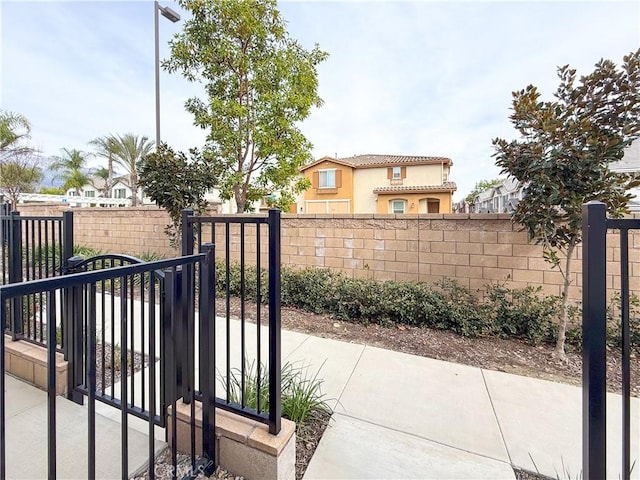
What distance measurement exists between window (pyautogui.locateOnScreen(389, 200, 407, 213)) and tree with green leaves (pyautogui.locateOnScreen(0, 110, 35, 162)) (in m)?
17.8

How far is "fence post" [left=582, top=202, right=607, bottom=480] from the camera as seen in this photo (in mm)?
1133

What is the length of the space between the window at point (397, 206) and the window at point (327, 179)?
409 cm

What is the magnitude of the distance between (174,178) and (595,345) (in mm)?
5920

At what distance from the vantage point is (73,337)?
7.33ft

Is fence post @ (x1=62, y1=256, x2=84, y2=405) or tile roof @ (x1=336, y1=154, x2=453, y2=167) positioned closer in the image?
fence post @ (x1=62, y1=256, x2=84, y2=405)

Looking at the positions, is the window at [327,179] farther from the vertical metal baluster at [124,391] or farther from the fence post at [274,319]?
the vertical metal baluster at [124,391]

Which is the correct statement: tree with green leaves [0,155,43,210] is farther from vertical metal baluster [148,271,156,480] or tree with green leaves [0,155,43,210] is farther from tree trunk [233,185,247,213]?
vertical metal baluster [148,271,156,480]

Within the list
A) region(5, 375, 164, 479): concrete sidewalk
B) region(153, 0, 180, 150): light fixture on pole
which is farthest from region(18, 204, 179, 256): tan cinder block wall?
region(5, 375, 164, 479): concrete sidewalk

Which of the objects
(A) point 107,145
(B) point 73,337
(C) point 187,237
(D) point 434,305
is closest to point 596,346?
(C) point 187,237

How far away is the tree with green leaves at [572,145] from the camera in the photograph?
A: 303 centimetres

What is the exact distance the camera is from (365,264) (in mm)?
5234

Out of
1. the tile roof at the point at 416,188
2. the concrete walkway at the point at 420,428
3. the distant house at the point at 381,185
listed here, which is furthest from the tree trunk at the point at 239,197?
the tile roof at the point at 416,188

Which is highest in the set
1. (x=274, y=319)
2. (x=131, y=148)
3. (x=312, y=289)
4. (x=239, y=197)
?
(x=131, y=148)

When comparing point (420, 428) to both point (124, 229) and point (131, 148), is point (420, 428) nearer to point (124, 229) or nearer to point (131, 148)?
point (124, 229)
